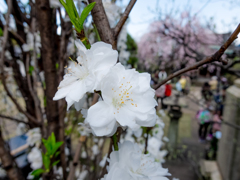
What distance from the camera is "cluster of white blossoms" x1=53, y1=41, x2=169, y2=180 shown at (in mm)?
401

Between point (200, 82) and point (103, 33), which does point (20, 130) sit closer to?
point (103, 33)

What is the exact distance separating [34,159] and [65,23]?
1.31 meters

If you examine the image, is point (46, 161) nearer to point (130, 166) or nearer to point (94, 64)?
point (130, 166)

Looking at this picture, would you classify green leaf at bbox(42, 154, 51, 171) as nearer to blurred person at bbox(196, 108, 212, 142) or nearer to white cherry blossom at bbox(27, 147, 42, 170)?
white cherry blossom at bbox(27, 147, 42, 170)

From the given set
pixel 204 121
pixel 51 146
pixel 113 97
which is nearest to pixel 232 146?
pixel 204 121

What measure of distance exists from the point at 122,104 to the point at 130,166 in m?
0.18

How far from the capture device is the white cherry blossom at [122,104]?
0.40 metres

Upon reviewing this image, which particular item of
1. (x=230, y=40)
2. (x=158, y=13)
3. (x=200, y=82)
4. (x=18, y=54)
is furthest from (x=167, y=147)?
(x=200, y=82)

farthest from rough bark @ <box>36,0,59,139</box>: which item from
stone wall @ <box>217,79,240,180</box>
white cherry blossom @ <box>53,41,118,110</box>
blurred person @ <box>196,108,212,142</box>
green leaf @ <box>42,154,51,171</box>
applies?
blurred person @ <box>196,108,212,142</box>

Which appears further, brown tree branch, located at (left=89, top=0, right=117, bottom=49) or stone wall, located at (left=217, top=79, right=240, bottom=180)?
stone wall, located at (left=217, top=79, right=240, bottom=180)

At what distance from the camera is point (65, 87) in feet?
1.53

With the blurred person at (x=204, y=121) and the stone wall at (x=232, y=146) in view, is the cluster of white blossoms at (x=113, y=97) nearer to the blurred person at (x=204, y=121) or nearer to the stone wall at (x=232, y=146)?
the stone wall at (x=232, y=146)

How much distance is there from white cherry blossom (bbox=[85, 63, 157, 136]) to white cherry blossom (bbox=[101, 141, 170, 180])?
86 millimetres

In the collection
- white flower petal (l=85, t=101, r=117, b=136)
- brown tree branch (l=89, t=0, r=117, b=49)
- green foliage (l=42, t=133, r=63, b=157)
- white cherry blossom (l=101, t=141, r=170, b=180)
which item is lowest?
green foliage (l=42, t=133, r=63, b=157)
